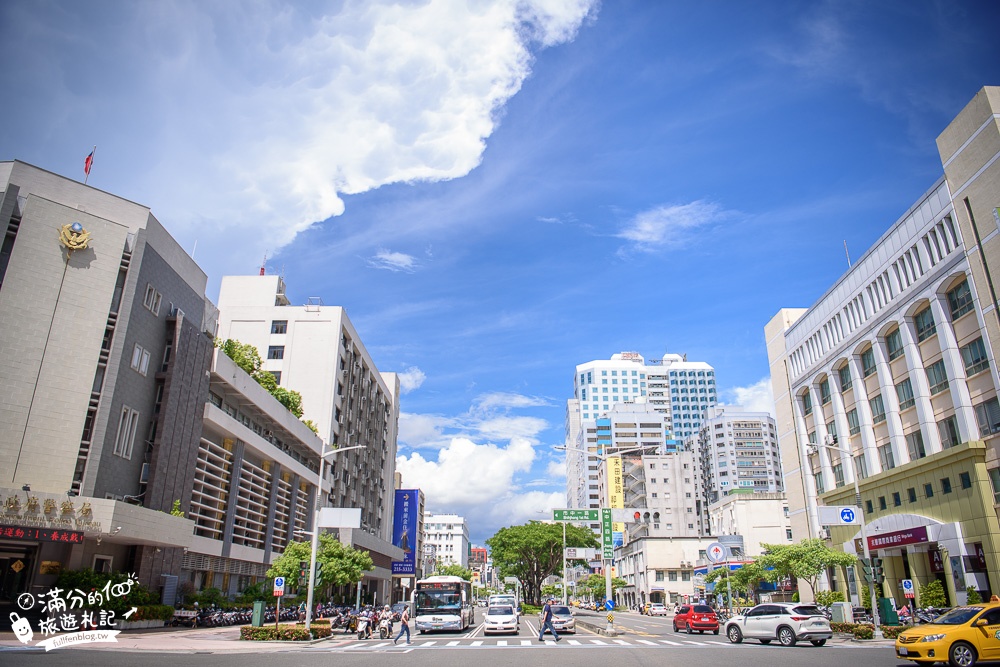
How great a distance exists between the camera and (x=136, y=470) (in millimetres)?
33688

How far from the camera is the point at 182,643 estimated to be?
985 inches

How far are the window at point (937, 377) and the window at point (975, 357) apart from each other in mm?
1719

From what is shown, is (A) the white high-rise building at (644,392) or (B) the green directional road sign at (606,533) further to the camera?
(A) the white high-rise building at (644,392)

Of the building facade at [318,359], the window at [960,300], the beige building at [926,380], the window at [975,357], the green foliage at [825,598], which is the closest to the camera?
the beige building at [926,380]

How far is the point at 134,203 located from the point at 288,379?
107 ft

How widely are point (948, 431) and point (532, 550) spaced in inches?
1857

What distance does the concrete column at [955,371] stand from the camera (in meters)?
37.1

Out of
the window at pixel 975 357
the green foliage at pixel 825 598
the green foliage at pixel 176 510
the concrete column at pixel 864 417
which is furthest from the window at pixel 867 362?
the green foliage at pixel 176 510

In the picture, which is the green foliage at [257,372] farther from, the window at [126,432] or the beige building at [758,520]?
the beige building at [758,520]

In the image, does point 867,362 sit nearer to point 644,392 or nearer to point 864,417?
point 864,417

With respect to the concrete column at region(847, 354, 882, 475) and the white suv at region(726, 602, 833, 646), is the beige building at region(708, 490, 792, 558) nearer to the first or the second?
the concrete column at region(847, 354, 882, 475)

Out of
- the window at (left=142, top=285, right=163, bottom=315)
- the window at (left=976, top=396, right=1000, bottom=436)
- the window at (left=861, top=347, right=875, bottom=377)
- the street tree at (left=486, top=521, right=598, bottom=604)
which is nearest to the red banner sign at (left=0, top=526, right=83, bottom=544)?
the window at (left=142, top=285, right=163, bottom=315)

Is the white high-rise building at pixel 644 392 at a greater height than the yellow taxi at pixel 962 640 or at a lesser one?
greater

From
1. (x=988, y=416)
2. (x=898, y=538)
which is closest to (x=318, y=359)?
(x=898, y=538)
